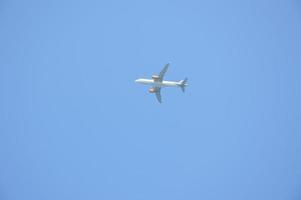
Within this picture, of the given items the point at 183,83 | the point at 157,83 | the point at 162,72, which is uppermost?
the point at 162,72

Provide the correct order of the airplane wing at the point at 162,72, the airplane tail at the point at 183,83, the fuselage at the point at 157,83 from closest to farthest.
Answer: the airplane wing at the point at 162,72, the fuselage at the point at 157,83, the airplane tail at the point at 183,83

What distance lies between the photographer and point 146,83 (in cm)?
18775

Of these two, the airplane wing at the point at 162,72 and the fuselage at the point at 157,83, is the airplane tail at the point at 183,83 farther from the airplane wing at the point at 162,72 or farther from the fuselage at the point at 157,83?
the airplane wing at the point at 162,72

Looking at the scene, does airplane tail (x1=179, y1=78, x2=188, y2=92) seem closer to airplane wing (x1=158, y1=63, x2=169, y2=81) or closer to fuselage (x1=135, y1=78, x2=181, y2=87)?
fuselage (x1=135, y1=78, x2=181, y2=87)

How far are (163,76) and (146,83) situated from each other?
3.78 metres

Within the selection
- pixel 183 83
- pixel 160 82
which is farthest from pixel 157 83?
pixel 183 83

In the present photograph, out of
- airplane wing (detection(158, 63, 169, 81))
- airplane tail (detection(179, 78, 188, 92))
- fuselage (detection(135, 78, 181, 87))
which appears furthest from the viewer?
airplane tail (detection(179, 78, 188, 92))

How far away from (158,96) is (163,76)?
207 inches

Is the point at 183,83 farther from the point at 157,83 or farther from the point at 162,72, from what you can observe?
the point at 157,83

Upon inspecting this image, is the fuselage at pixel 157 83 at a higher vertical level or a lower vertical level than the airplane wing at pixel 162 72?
lower

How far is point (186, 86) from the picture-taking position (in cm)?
18850

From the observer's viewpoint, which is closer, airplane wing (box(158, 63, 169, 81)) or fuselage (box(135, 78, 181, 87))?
airplane wing (box(158, 63, 169, 81))

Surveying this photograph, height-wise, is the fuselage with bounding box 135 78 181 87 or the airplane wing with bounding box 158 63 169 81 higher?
the airplane wing with bounding box 158 63 169 81

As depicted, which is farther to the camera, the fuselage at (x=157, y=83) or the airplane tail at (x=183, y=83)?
the airplane tail at (x=183, y=83)
